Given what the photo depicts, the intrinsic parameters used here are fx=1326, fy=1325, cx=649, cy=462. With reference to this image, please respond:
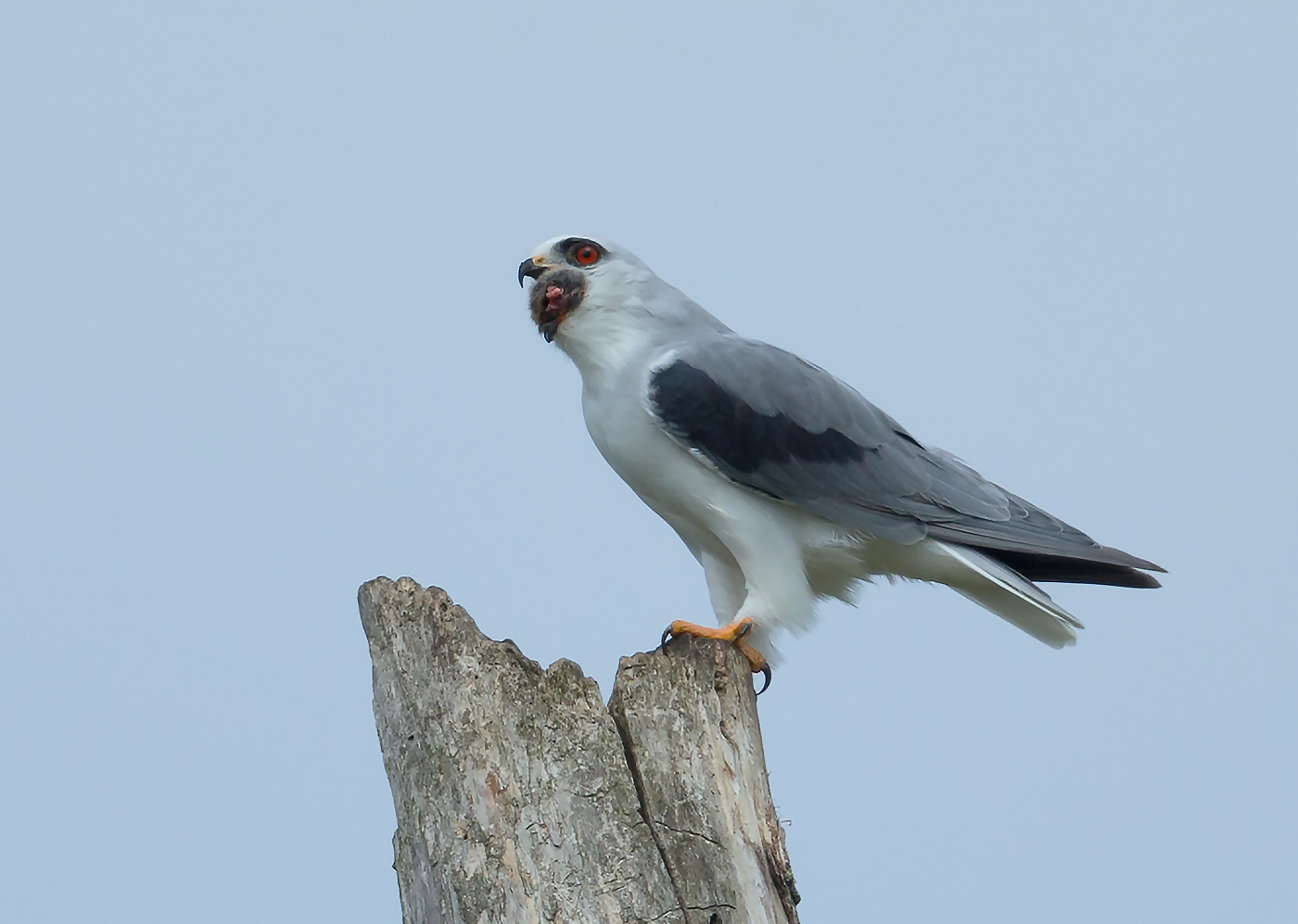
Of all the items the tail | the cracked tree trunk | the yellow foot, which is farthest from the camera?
the tail

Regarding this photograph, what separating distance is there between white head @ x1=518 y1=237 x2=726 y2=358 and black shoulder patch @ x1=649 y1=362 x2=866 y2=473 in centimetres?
38

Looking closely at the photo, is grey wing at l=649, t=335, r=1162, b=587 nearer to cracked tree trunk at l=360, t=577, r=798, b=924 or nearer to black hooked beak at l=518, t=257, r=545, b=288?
black hooked beak at l=518, t=257, r=545, b=288

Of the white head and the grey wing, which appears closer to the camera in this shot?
the grey wing

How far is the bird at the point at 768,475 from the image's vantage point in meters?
5.15

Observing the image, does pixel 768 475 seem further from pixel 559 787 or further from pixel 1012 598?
pixel 559 787

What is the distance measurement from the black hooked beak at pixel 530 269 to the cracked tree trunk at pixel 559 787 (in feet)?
6.00

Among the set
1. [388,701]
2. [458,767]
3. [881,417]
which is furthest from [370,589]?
[881,417]

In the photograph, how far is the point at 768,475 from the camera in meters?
5.20

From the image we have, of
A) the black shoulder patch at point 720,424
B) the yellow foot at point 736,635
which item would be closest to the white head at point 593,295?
the black shoulder patch at point 720,424

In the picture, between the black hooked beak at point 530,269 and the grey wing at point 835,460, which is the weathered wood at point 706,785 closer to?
the grey wing at point 835,460

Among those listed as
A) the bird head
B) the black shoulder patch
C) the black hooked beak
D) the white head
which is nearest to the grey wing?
the black shoulder patch

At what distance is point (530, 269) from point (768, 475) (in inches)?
52.6

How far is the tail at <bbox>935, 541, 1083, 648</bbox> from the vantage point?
5395 millimetres

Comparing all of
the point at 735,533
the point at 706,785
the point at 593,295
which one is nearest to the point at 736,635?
the point at 735,533
